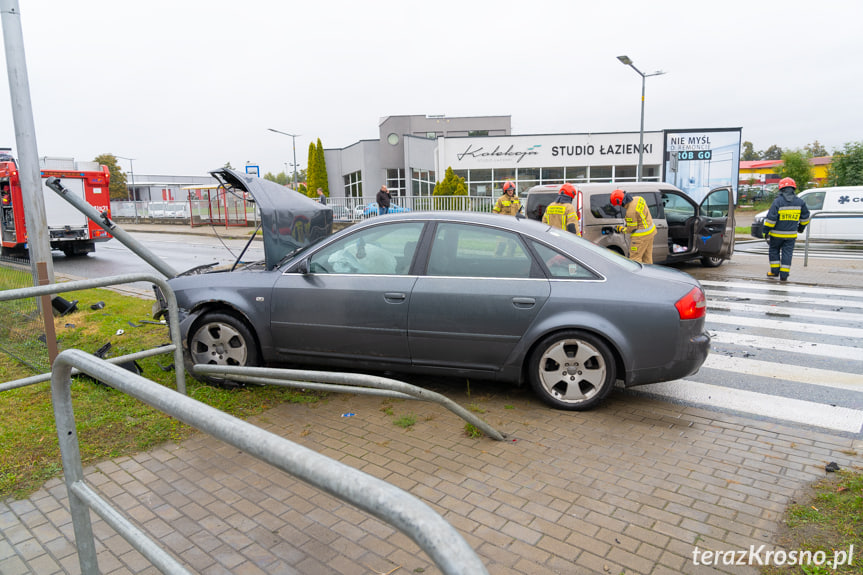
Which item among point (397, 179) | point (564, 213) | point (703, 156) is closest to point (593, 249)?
point (564, 213)

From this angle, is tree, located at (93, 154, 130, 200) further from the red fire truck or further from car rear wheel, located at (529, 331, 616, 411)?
car rear wheel, located at (529, 331, 616, 411)

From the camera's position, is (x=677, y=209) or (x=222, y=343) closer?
(x=222, y=343)

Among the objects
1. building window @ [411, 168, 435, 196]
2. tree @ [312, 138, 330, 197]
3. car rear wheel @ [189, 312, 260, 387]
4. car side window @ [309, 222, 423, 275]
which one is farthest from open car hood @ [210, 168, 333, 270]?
tree @ [312, 138, 330, 197]

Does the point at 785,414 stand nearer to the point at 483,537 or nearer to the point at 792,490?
the point at 792,490

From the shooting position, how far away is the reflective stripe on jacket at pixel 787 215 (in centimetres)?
1104

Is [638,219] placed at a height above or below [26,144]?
below

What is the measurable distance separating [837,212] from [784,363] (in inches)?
594

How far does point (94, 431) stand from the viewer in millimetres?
4293

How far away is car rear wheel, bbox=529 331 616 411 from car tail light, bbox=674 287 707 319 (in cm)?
65

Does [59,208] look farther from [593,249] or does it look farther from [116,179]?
[116,179]

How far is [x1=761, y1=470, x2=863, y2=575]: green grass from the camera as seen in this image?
276 centimetres

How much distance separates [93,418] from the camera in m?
4.50

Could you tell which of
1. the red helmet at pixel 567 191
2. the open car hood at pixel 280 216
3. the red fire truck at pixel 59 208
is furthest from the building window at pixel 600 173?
the open car hood at pixel 280 216

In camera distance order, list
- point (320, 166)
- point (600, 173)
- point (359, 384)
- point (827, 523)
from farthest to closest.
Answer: point (320, 166) → point (600, 173) → point (359, 384) → point (827, 523)
